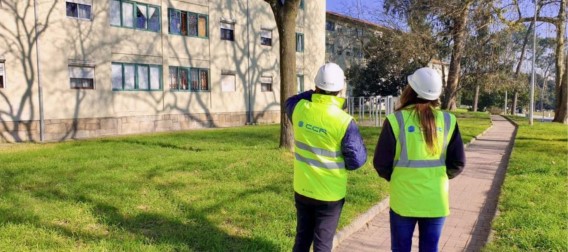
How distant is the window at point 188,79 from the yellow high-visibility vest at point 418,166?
19.2 m

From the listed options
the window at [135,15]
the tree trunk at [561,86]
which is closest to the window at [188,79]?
the window at [135,15]

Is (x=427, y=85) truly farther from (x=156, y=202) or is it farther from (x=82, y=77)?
(x=82, y=77)

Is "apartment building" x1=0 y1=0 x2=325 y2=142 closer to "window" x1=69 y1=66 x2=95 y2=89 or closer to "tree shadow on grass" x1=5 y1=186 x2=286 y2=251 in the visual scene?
"window" x1=69 y1=66 x2=95 y2=89

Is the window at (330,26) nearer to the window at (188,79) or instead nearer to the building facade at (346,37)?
the building facade at (346,37)

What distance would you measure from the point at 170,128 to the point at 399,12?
21.4 m

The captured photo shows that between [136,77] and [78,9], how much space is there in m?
3.64

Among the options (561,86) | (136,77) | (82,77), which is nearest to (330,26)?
(561,86)

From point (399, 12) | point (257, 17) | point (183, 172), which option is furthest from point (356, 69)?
point (183, 172)

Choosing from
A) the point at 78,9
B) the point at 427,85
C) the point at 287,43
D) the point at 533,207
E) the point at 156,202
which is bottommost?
the point at 533,207

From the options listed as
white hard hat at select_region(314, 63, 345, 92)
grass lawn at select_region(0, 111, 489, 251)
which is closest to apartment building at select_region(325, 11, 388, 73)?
grass lawn at select_region(0, 111, 489, 251)

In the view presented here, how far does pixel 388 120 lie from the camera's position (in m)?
3.03

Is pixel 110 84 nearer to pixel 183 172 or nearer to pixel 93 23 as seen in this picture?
pixel 93 23

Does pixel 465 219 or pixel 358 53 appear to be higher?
pixel 358 53

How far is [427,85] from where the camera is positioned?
2986 millimetres
